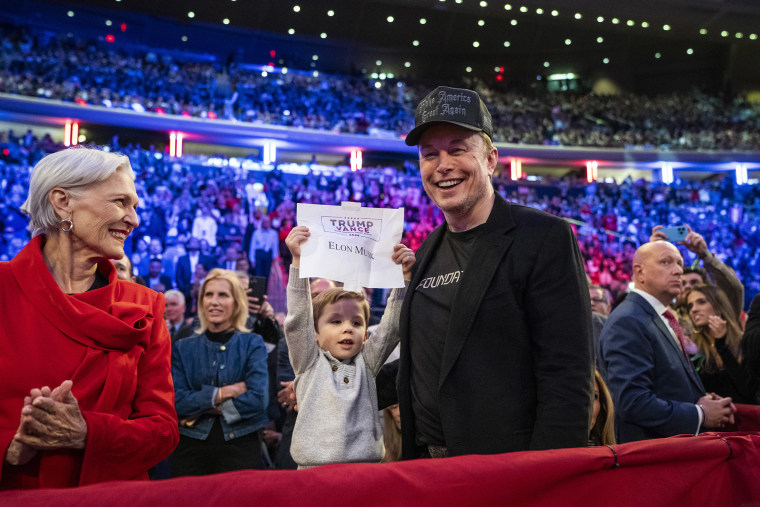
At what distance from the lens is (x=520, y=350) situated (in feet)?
5.00

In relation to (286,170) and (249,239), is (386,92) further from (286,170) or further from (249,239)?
(249,239)

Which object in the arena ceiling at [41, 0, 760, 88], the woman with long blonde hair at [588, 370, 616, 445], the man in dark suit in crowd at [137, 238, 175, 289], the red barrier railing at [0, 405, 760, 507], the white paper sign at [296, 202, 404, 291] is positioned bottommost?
the woman with long blonde hair at [588, 370, 616, 445]

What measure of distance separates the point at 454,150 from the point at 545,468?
35.7 inches

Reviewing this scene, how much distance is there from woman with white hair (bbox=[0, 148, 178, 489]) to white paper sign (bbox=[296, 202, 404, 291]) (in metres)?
0.49

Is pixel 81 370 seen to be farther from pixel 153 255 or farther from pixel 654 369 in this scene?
pixel 153 255

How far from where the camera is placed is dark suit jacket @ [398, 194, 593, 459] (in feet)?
4.81

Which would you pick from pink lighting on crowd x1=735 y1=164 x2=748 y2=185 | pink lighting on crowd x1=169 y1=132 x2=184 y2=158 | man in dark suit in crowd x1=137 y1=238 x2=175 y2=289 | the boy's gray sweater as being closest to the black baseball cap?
the boy's gray sweater

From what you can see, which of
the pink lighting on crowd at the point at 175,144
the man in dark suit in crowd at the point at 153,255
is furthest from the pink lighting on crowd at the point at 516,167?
the man in dark suit in crowd at the point at 153,255

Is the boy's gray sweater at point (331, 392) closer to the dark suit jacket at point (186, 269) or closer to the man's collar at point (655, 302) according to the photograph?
the man's collar at point (655, 302)

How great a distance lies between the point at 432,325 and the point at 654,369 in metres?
1.43

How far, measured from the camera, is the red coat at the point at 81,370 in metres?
1.42

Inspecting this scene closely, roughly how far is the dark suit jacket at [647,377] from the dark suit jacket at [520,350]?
1.18 meters

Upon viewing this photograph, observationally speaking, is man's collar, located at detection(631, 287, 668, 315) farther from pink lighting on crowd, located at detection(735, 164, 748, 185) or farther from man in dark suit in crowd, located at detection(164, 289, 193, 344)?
pink lighting on crowd, located at detection(735, 164, 748, 185)

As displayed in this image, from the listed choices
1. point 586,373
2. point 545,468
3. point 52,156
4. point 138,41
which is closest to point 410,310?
point 586,373
